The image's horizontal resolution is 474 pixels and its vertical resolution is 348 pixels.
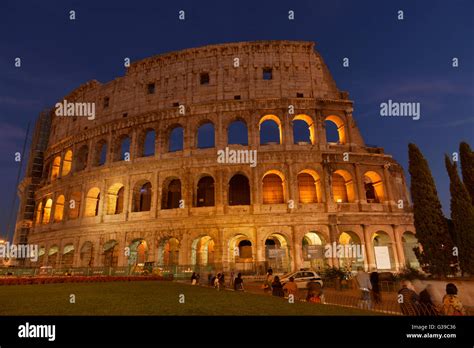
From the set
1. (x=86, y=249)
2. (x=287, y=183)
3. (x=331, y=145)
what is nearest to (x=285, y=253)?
(x=287, y=183)

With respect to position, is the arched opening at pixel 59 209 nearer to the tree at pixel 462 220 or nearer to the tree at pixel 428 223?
the tree at pixel 428 223

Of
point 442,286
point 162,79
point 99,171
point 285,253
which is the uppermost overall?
point 162,79

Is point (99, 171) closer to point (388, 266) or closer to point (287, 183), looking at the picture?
point (287, 183)

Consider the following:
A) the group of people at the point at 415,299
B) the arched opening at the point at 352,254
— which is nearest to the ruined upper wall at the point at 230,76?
the arched opening at the point at 352,254

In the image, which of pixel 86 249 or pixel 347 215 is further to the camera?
pixel 86 249

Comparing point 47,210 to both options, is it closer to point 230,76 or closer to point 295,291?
point 230,76

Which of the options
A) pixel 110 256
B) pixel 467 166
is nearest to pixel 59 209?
pixel 110 256
